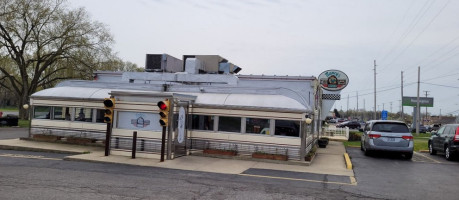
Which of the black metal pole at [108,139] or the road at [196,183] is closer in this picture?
the road at [196,183]

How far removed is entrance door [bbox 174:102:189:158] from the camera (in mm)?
15180

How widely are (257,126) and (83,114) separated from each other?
8659mm

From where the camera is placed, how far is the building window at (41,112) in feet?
63.6

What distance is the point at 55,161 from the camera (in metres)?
13.4

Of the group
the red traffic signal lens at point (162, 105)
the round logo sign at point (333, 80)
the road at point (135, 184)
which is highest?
the round logo sign at point (333, 80)

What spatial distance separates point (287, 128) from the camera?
15.9 metres

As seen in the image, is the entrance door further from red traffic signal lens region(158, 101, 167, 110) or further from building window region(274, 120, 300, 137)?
building window region(274, 120, 300, 137)

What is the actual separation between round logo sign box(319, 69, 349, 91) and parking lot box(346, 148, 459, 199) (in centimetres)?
665

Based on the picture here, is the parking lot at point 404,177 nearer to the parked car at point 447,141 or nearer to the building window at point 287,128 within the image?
the parked car at point 447,141

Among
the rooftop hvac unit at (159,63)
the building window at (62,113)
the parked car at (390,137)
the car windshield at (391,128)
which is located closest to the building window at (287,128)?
the parked car at (390,137)

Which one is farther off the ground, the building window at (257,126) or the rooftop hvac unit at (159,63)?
the rooftop hvac unit at (159,63)

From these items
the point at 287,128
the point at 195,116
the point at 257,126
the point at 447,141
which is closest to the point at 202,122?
the point at 195,116

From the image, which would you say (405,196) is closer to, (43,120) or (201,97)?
(201,97)

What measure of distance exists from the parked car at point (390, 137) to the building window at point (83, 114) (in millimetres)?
12931
